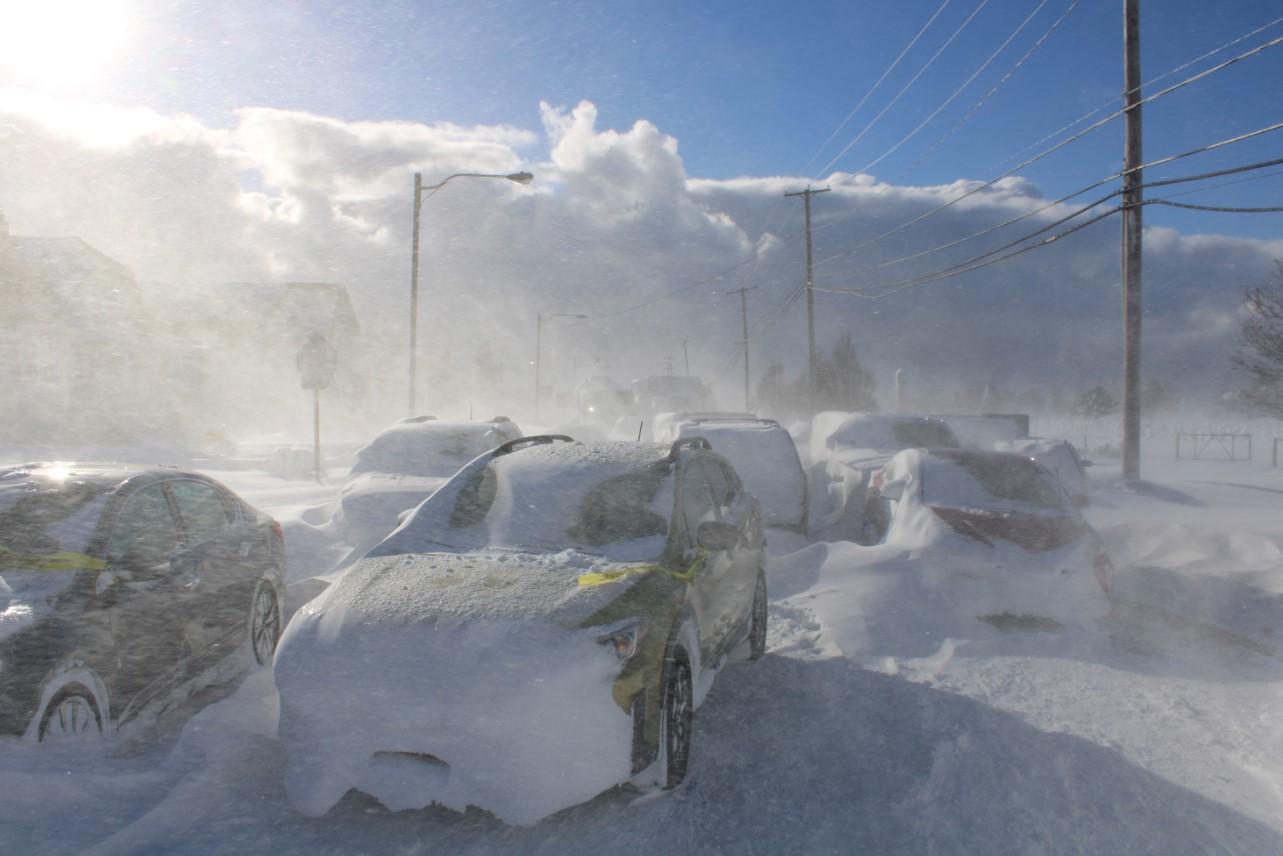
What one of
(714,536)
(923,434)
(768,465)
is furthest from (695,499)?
(923,434)

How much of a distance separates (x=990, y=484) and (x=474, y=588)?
19.0 ft

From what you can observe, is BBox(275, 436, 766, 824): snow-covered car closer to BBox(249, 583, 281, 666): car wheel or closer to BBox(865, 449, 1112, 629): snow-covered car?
BBox(249, 583, 281, 666): car wheel

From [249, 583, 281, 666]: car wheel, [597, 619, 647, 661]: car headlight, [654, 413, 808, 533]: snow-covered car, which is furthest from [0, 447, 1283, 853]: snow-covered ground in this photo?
[654, 413, 808, 533]: snow-covered car

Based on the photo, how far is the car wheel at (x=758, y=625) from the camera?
18.2 ft

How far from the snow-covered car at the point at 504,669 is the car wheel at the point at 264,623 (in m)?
1.61

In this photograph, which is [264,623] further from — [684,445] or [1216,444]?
[1216,444]

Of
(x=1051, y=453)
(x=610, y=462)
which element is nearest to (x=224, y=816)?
(x=610, y=462)

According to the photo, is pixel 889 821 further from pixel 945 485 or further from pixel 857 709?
pixel 945 485

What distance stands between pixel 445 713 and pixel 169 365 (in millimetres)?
32683

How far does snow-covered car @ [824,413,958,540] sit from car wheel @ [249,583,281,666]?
6.71 metres

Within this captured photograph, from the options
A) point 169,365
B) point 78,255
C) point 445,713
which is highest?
point 78,255

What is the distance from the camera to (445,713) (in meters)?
3.00

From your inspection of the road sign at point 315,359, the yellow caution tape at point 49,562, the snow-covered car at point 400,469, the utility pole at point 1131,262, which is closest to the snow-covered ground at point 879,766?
the yellow caution tape at point 49,562

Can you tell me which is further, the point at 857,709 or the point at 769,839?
the point at 857,709
